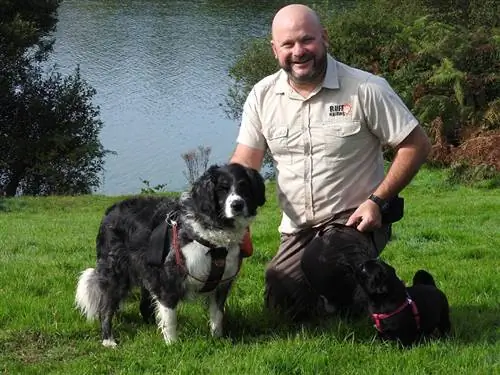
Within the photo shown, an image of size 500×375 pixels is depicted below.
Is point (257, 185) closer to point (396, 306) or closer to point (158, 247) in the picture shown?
point (158, 247)

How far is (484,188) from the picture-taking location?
17484mm

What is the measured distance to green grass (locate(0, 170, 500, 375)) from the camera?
173 inches

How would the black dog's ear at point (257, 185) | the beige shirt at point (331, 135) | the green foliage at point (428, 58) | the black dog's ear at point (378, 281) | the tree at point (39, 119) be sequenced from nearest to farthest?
the black dog's ear at point (378, 281) < the black dog's ear at point (257, 185) < the beige shirt at point (331, 135) < the green foliage at point (428, 58) < the tree at point (39, 119)

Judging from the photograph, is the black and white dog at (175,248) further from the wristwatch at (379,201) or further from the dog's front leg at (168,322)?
the wristwatch at (379,201)

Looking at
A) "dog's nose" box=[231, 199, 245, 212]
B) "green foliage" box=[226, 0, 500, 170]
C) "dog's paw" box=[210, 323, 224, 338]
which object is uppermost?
"green foliage" box=[226, 0, 500, 170]

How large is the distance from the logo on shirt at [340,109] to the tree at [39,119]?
22124 millimetres

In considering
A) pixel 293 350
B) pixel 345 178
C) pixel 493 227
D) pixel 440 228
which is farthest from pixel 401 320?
pixel 493 227

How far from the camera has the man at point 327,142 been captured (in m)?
5.10

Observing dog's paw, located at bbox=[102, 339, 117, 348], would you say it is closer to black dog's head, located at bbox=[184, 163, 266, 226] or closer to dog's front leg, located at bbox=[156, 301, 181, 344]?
dog's front leg, located at bbox=[156, 301, 181, 344]

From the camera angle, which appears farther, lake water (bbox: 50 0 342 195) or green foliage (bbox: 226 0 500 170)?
lake water (bbox: 50 0 342 195)

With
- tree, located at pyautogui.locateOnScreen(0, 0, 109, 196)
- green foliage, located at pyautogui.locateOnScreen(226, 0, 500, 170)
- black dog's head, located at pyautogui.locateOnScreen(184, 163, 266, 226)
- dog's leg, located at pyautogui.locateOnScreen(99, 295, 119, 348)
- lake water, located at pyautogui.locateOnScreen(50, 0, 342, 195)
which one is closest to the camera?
black dog's head, located at pyautogui.locateOnScreen(184, 163, 266, 226)

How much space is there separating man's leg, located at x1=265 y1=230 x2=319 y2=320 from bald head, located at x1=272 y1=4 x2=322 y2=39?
4.99 ft

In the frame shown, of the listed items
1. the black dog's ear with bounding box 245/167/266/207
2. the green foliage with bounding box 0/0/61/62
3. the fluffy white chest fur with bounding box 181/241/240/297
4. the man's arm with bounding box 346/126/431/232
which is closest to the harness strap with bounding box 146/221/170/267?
the fluffy white chest fur with bounding box 181/241/240/297

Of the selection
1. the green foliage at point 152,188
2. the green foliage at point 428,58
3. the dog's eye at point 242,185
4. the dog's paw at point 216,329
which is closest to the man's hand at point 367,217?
the dog's eye at point 242,185
